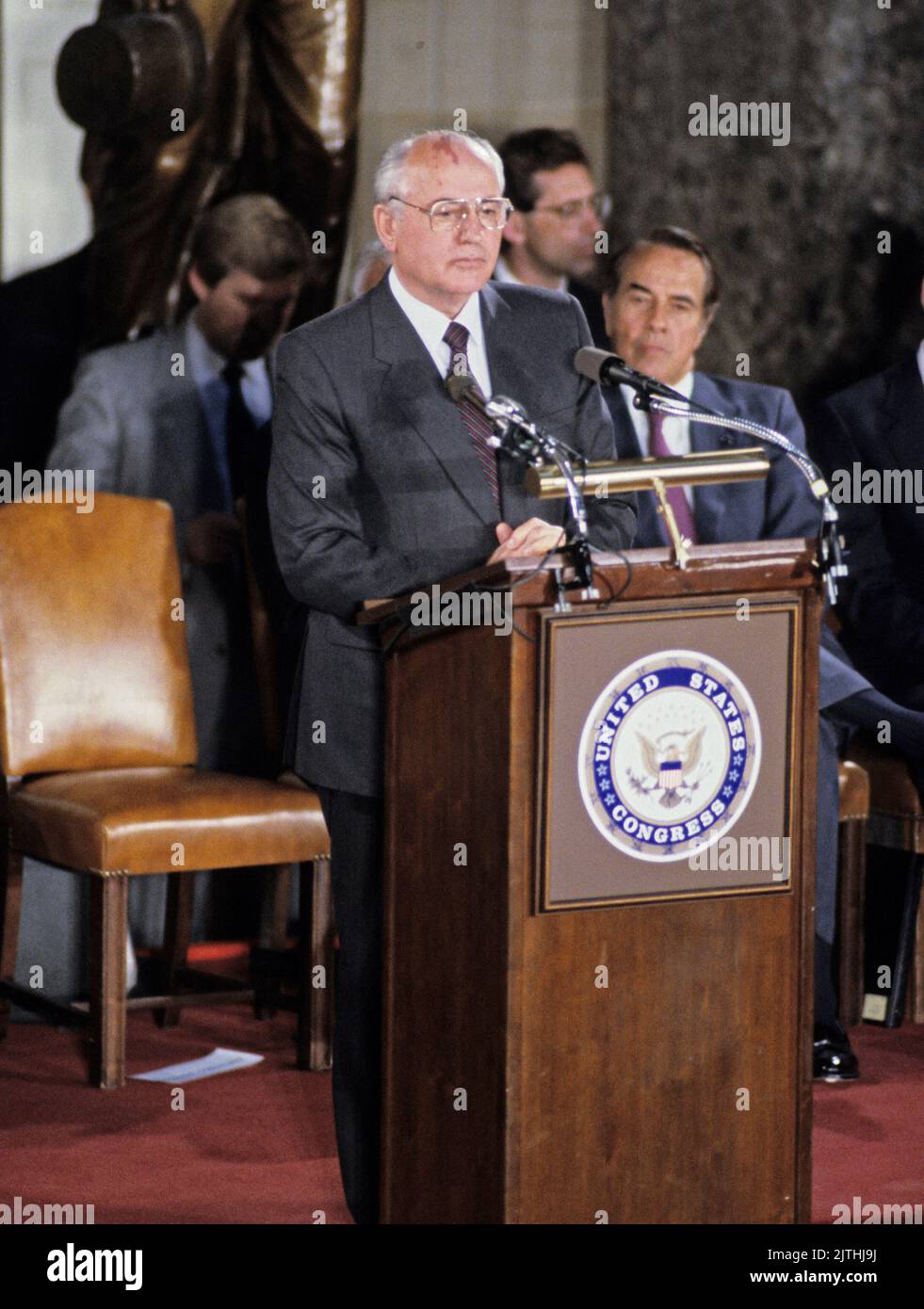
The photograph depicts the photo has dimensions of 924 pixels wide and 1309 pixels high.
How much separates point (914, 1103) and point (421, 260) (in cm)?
197

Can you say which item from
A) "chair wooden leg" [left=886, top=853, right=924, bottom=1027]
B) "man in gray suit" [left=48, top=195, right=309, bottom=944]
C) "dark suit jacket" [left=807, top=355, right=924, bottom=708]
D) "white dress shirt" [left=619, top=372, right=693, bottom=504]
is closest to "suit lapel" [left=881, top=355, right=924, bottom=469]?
"dark suit jacket" [left=807, top=355, right=924, bottom=708]

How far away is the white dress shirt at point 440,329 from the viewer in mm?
2848

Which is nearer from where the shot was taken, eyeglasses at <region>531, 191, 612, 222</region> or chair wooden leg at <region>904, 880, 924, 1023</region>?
chair wooden leg at <region>904, 880, 924, 1023</region>

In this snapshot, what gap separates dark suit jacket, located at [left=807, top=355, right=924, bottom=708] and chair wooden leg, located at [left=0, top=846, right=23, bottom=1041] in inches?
74.9

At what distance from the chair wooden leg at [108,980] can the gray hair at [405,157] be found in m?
1.71

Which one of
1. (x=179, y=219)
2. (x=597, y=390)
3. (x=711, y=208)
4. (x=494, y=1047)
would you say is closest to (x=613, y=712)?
(x=494, y=1047)

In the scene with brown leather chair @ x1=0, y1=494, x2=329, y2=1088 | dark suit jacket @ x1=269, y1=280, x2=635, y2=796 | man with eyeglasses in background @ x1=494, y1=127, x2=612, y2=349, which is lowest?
brown leather chair @ x1=0, y1=494, x2=329, y2=1088

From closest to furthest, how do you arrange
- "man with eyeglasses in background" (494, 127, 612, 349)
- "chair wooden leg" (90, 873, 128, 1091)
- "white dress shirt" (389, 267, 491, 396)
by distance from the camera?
"white dress shirt" (389, 267, 491, 396)
"chair wooden leg" (90, 873, 128, 1091)
"man with eyeglasses in background" (494, 127, 612, 349)

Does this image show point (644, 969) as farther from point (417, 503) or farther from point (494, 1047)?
point (417, 503)

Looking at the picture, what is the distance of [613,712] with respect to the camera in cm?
247

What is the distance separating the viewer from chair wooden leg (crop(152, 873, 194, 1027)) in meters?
4.50

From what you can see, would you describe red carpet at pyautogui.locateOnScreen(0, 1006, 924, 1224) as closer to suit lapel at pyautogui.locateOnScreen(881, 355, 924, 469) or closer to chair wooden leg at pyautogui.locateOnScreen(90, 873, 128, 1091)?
chair wooden leg at pyautogui.locateOnScreen(90, 873, 128, 1091)

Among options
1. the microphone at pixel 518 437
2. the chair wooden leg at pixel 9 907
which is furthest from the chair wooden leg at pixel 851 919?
the microphone at pixel 518 437

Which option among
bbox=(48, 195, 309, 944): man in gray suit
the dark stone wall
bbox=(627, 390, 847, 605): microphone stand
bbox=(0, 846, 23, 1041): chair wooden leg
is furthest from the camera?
the dark stone wall
